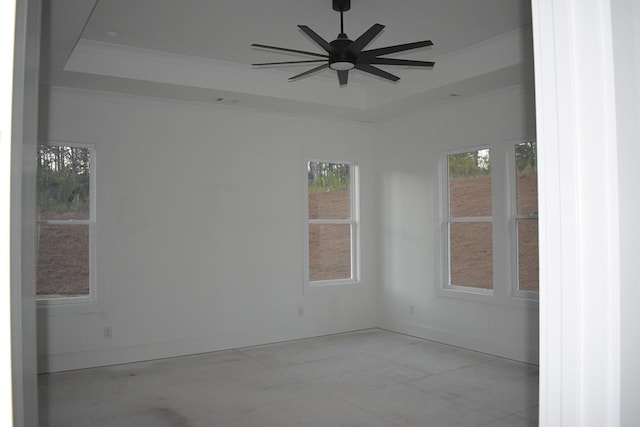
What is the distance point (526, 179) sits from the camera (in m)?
5.18

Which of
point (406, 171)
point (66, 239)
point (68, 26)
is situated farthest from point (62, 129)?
point (406, 171)

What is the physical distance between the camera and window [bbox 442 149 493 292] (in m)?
5.60

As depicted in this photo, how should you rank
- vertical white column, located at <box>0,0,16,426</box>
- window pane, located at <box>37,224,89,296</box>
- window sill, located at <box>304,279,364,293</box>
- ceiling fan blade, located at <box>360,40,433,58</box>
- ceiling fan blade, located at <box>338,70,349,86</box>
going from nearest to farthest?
vertical white column, located at <box>0,0,16,426</box>, ceiling fan blade, located at <box>360,40,433,58</box>, ceiling fan blade, located at <box>338,70,349,86</box>, window pane, located at <box>37,224,89,296</box>, window sill, located at <box>304,279,364,293</box>

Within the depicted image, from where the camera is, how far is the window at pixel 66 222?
4.97 meters

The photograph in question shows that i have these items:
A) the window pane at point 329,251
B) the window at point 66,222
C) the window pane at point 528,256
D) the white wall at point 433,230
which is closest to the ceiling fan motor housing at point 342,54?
the white wall at point 433,230

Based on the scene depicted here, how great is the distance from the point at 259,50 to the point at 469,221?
10.0 ft

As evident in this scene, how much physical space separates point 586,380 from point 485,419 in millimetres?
3182

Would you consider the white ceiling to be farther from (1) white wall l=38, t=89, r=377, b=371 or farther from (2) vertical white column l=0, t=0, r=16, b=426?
(2) vertical white column l=0, t=0, r=16, b=426

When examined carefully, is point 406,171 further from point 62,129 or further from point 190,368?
point 62,129

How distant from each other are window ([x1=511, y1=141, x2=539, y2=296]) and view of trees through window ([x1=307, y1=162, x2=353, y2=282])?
7.62 ft

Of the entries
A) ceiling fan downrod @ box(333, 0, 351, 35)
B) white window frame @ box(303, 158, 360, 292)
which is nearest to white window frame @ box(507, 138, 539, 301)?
white window frame @ box(303, 158, 360, 292)

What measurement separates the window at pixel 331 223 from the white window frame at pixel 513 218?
222cm

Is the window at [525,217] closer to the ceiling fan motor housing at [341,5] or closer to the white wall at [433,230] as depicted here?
the white wall at [433,230]

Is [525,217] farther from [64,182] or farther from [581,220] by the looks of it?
[64,182]
